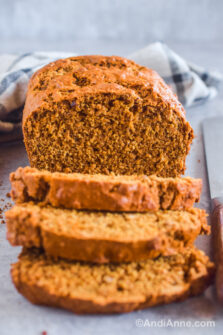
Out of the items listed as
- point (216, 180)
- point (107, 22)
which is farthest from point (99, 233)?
point (107, 22)

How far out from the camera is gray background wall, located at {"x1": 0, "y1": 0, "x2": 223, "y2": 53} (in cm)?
778

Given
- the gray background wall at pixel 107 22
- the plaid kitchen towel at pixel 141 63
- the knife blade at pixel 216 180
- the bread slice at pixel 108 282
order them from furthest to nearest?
1. the gray background wall at pixel 107 22
2. the plaid kitchen towel at pixel 141 63
3. the knife blade at pixel 216 180
4. the bread slice at pixel 108 282

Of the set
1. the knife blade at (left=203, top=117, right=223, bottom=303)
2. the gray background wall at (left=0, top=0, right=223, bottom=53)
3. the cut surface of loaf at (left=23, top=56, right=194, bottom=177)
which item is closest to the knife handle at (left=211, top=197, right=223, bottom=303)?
the knife blade at (left=203, top=117, right=223, bottom=303)

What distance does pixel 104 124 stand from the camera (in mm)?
3162

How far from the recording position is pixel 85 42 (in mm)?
7902

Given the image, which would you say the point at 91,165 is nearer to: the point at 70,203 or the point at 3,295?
the point at 70,203

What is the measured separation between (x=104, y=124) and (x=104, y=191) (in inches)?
33.1

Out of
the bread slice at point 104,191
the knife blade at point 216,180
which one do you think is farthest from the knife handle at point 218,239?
the bread slice at point 104,191

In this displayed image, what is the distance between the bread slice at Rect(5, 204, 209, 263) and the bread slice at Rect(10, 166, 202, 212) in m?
0.07

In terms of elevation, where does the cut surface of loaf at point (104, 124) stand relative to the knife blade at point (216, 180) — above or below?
above

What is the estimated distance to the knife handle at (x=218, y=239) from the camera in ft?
7.43

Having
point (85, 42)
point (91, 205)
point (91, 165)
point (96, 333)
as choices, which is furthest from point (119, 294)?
point (85, 42)

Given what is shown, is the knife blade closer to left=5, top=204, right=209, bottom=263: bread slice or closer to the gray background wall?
left=5, top=204, right=209, bottom=263: bread slice

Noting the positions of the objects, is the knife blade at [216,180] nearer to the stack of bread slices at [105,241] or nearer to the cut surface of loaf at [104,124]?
the stack of bread slices at [105,241]
